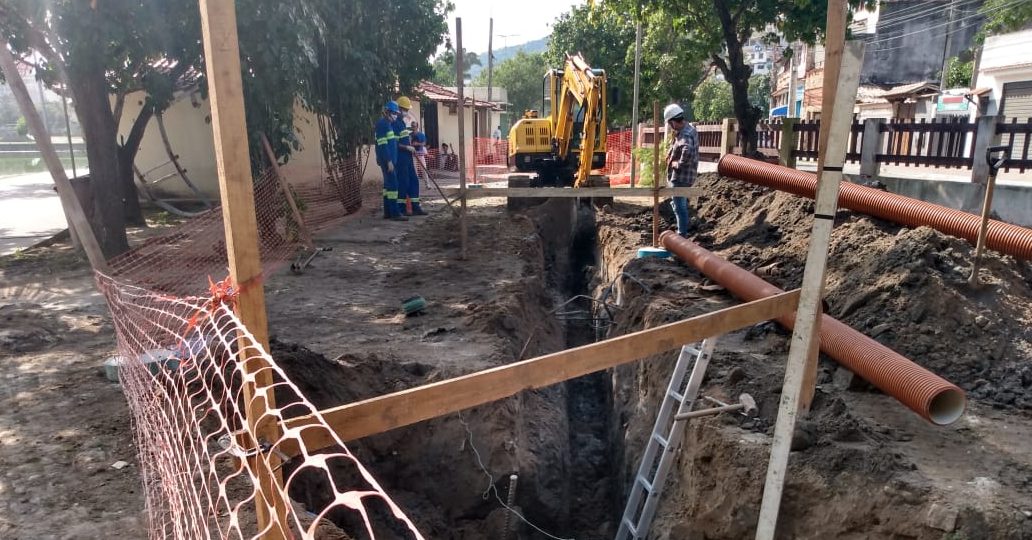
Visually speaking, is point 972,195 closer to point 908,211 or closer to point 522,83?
point 908,211

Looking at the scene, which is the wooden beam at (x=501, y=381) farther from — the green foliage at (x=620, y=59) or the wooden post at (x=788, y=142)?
the green foliage at (x=620, y=59)

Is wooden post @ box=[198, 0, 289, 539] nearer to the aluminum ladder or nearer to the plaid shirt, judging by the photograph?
the aluminum ladder

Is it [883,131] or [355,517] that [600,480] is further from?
[883,131]

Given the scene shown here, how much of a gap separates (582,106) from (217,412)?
10.0m

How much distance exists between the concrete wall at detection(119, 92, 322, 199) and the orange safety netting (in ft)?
17.5

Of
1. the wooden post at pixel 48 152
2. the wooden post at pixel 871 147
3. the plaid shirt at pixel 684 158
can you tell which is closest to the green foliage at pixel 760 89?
the wooden post at pixel 871 147

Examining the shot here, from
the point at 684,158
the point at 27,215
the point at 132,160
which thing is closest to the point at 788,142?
the point at 684,158

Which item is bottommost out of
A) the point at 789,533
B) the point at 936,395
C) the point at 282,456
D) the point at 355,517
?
the point at 355,517

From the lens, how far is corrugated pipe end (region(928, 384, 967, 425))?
12.3ft

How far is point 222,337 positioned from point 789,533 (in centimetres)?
308

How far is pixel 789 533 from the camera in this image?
3.48m

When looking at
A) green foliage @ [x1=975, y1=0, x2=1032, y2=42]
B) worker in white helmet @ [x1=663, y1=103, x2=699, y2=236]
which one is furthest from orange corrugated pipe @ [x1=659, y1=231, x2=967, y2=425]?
green foliage @ [x1=975, y1=0, x2=1032, y2=42]

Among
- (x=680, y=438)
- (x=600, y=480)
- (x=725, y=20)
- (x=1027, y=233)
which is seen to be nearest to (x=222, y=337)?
(x=680, y=438)

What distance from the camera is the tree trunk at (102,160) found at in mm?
8648
